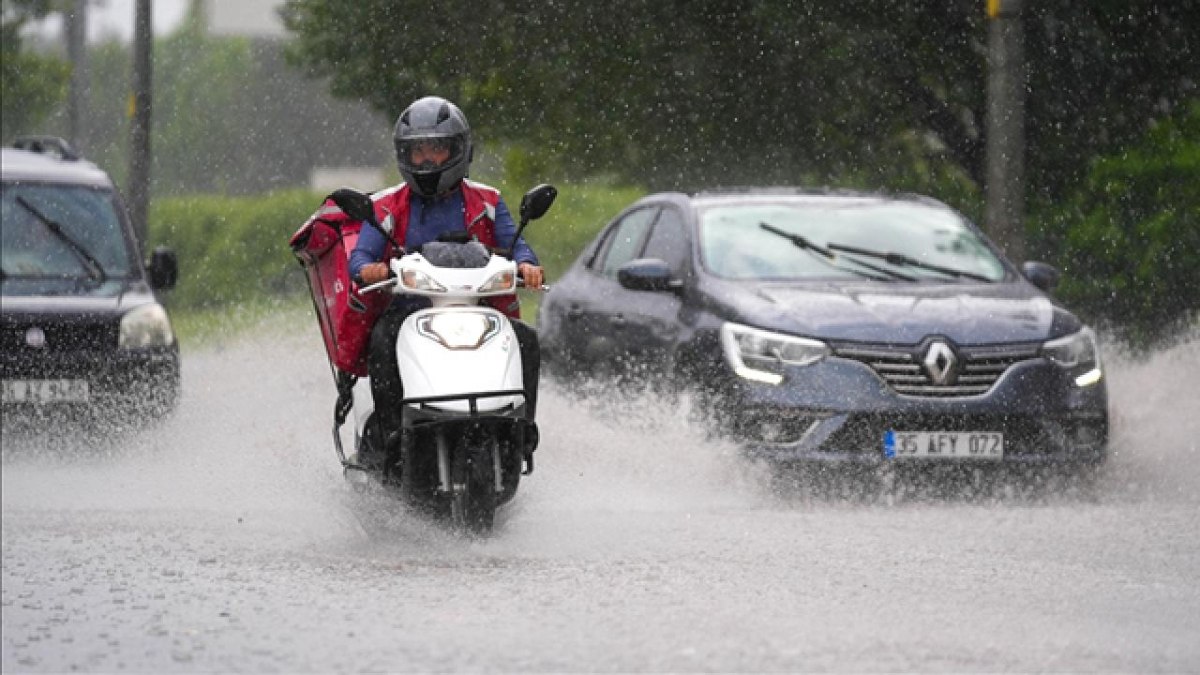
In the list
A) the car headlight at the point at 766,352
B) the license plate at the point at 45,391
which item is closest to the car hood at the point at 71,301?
the license plate at the point at 45,391

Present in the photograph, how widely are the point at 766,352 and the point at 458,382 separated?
278 cm

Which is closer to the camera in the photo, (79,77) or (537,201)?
(537,201)

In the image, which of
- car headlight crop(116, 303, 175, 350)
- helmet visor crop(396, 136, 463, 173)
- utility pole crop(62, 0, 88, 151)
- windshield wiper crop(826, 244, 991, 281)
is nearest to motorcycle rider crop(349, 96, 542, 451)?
helmet visor crop(396, 136, 463, 173)

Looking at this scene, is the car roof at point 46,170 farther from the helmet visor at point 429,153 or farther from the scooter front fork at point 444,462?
the scooter front fork at point 444,462

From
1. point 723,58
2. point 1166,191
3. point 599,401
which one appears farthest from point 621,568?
point 723,58

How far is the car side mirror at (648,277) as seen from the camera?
43.1 ft

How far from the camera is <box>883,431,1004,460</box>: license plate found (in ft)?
39.3

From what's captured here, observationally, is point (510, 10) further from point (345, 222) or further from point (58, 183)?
point (345, 222)

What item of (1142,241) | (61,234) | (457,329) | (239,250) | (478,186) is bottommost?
(239,250)

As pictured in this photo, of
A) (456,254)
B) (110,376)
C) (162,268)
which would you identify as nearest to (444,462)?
(456,254)

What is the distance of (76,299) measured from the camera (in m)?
15.2

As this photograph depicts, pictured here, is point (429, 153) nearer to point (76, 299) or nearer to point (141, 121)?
point (76, 299)

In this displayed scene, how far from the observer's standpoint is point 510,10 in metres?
24.0

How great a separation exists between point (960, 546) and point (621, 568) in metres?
1.55
